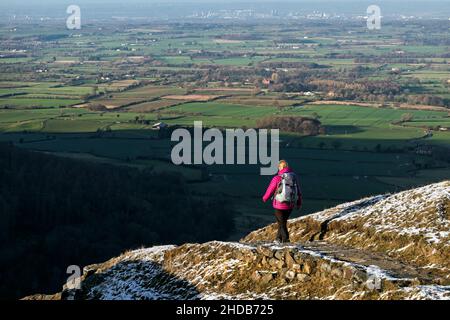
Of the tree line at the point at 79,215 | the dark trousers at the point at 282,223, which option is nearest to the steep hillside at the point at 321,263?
the dark trousers at the point at 282,223

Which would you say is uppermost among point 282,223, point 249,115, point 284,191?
point 284,191

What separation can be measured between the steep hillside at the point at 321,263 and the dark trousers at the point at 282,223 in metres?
0.61

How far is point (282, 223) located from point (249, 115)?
85.7m

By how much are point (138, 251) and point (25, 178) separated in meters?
45.8

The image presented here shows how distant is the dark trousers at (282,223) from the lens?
1884 centimetres

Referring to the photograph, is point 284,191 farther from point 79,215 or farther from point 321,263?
point 79,215

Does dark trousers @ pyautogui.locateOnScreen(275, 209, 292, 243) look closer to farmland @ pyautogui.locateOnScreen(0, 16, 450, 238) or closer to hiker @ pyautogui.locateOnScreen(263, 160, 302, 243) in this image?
hiker @ pyautogui.locateOnScreen(263, 160, 302, 243)

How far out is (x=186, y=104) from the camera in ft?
382

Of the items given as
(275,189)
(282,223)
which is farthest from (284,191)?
(282,223)

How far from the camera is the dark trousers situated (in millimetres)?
18844

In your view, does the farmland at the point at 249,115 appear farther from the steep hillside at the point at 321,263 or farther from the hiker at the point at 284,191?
the hiker at the point at 284,191

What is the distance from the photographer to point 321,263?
627 inches
